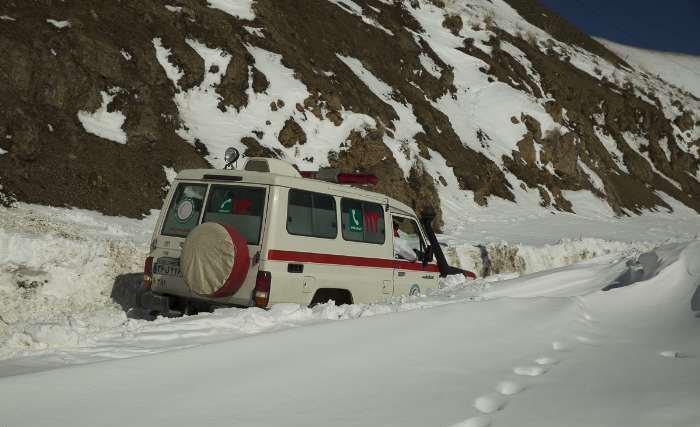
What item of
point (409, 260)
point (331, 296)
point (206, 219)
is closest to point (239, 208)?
point (206, 219)

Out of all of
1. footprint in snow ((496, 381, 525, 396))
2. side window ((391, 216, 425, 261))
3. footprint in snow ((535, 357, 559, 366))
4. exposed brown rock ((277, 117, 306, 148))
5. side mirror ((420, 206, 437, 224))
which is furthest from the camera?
exposed brown rock ((277, 117, 306, 148))

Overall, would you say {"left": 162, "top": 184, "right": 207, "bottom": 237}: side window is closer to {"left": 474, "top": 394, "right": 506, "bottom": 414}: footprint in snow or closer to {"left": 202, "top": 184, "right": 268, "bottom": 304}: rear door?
{"left": 202, "top": 184, "right": 268, "bottom": 304}: rear door

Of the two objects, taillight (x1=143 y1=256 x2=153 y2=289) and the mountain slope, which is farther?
the mountain slope

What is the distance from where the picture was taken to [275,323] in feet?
20.2

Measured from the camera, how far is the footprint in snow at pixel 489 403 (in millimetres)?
4137

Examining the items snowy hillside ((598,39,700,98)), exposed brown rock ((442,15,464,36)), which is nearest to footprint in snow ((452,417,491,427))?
exposed brown rock ((442,15,464,36))

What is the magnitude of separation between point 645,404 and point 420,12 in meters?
54.1

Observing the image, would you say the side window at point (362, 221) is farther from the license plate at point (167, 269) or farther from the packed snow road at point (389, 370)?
the license plate at point (167, 269)

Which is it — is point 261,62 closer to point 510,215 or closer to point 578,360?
point 510,215

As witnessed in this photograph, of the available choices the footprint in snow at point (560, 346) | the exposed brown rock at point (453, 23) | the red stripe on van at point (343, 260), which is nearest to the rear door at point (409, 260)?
the red stripe on van at point (343, 260)

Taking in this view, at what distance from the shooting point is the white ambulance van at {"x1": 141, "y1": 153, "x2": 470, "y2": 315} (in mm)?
7230

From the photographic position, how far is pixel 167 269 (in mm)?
7910

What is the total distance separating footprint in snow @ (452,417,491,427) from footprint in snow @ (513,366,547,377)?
1.30 m

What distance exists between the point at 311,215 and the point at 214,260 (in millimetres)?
1491
